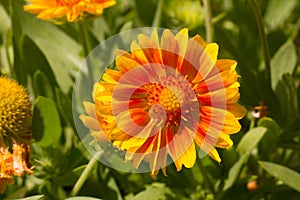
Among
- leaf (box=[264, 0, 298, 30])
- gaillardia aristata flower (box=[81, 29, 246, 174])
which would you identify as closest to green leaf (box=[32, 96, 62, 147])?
gaillardia aristata flower (box=[81, 29, 246, 174])

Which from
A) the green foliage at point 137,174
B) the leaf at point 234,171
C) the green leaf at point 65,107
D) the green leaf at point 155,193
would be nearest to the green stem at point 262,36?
the green foliage at point 137,174

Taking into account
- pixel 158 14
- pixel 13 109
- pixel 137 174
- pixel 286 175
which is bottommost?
pixel 137 174

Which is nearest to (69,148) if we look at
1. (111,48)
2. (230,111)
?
(111,48)

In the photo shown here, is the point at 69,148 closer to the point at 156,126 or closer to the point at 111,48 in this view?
the point at 111,48

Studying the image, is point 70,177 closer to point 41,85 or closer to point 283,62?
point 41,85

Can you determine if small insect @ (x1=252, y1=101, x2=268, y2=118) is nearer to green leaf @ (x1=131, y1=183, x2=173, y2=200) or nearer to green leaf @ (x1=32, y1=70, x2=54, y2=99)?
green leaf @ (x1=131, y1=183, x2=173, y2=200)

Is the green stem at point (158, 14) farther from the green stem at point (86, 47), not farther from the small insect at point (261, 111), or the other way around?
the small insect at point (261, 111)

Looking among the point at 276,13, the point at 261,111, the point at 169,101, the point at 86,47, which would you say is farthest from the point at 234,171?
the point at 276,13
